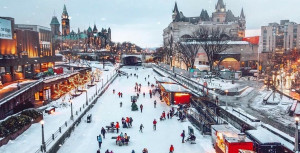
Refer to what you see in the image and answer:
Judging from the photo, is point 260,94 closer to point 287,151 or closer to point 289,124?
point 289,124

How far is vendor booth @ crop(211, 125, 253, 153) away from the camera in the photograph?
604 inches

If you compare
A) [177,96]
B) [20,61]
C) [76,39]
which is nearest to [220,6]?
[76,39]

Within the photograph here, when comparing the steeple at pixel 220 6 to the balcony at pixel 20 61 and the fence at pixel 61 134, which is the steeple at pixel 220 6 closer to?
the balcony at pixel 20 61

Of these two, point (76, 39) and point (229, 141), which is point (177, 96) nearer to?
point (229, 141)

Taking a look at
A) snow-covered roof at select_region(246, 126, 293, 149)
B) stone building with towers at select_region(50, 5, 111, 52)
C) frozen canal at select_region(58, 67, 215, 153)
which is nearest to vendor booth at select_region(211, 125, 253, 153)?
snow-covered roof at select_region(246, 126, 293, 149)

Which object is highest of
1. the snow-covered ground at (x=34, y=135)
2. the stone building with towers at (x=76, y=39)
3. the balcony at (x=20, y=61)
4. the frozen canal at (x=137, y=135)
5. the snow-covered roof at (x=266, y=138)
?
the stone building with towers at (x=76, y=39)

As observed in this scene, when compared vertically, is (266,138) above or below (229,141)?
above

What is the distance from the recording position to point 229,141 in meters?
15.5

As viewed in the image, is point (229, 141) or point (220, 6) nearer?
point (229, 141)

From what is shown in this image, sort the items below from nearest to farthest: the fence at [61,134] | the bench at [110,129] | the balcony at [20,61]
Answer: the fence at [61,134] < the bench at [110,129] < the balcony at [20,61]

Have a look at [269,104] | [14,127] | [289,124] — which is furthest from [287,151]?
[14,127]

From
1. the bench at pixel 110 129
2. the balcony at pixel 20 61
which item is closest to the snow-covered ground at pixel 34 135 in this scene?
the bench at pixel 110 129

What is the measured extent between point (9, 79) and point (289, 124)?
1344 inches

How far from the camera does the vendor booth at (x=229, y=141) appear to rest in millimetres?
15353
